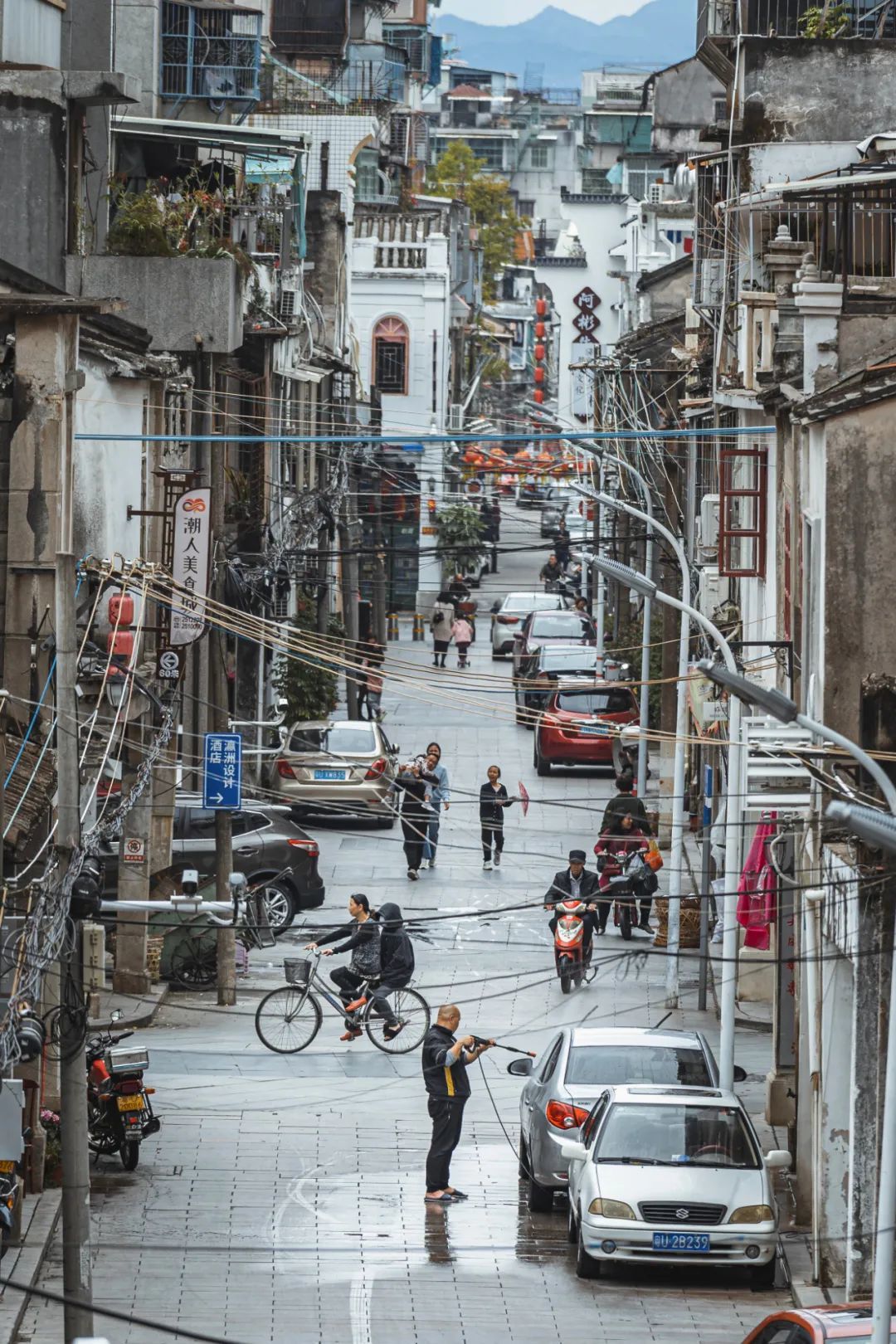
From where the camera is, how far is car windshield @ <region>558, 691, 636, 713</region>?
142 feet

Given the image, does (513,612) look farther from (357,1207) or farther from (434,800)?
(357,1207)

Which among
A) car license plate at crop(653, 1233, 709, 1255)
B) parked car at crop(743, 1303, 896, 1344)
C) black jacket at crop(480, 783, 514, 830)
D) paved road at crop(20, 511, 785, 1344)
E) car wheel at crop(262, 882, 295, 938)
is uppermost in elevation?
black jacket at crop(480, 783, 514, 830)

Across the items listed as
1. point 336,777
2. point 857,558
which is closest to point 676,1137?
point 857,558

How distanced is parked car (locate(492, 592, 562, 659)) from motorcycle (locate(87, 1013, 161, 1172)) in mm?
37909

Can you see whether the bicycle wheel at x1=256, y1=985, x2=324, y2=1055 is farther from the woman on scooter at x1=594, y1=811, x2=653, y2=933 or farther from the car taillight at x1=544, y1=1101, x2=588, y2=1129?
the woman on scooter at x1=594, y1=811, x2=653, y2=933

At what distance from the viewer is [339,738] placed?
3866cm

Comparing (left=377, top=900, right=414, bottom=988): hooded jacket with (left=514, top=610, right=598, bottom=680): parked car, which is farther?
(left=514, top=610, right=598, bottom=680): parked car

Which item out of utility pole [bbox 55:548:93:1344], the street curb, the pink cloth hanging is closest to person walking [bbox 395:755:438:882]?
the pink cloth hanging

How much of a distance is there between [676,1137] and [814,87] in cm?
1544

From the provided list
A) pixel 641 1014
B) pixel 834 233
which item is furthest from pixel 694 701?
pixel 834 233

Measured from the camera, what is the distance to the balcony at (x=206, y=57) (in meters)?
41.1

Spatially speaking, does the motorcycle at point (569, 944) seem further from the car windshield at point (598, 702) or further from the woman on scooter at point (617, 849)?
the car windshield at point (598, 702)

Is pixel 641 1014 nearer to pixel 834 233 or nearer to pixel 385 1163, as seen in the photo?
pixel 385 1163

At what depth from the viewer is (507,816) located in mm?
39031
